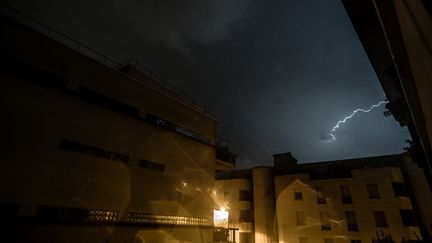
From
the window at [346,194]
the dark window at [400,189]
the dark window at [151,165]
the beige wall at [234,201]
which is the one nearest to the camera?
the dark window at [151,165]

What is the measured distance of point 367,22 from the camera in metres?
4.67

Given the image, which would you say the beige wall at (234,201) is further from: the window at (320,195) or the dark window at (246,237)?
the window at (320,195)

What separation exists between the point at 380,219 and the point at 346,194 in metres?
3.68

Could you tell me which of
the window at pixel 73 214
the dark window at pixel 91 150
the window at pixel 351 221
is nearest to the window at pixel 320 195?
the window at pixel 351 221

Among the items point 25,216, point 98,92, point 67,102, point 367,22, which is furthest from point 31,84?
point 367,22

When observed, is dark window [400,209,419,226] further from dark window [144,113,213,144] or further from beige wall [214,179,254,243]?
dark window [144,113,213,144]

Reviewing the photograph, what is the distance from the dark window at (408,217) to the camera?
2192 centimetres

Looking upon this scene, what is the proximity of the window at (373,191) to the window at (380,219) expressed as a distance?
1.60 metres

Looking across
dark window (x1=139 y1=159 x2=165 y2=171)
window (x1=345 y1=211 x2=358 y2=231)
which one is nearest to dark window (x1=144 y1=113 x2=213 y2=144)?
dark window (x1=139 y1=159 x2=165 y2=171)

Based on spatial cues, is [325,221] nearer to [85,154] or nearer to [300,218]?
[300,218]

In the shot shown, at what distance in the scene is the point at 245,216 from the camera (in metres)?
30.6

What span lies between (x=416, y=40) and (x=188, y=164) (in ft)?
52.9

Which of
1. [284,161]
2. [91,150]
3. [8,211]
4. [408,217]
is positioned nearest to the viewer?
[8,211]

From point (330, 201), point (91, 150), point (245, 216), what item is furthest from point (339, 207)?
point (91, 150)
